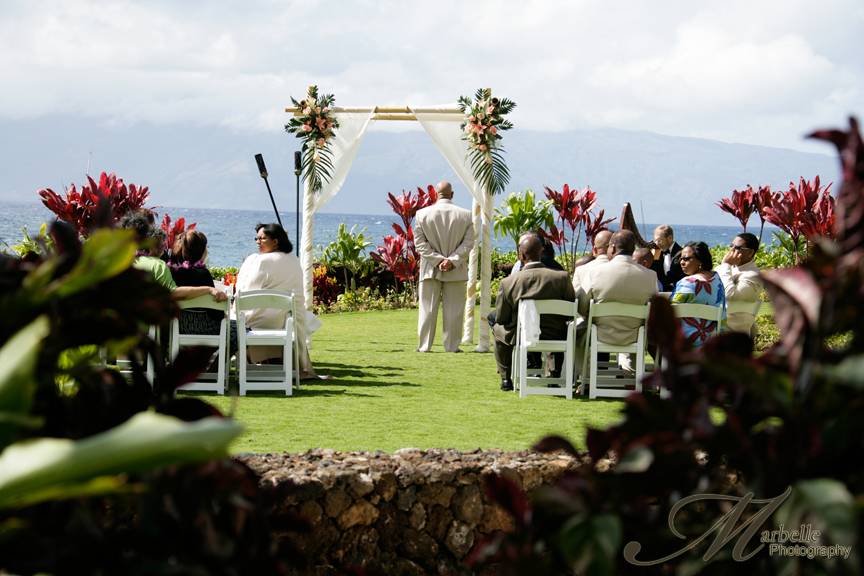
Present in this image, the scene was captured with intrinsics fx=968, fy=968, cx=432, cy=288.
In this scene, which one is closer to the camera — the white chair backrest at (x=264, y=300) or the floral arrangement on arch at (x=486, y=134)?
the white chair backrest at (x=264, y=300)

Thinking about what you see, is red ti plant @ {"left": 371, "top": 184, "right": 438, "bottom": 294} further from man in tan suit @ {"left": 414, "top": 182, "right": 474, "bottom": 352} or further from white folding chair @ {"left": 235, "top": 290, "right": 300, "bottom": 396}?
white folding chair @ {"left": 235, "top": 290, "right": 300, "bottom": 396}

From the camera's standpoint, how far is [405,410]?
691cm

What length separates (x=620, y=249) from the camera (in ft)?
24.8

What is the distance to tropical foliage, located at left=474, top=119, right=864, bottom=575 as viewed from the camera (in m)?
0.85

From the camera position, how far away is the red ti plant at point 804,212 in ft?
32.4

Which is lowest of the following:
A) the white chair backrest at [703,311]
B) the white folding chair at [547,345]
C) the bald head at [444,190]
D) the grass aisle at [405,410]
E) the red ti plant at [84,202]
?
the grass aisle at [405,410]

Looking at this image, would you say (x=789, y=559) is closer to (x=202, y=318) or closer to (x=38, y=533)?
(x=38, y=533)

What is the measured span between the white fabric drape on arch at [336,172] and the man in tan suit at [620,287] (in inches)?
166

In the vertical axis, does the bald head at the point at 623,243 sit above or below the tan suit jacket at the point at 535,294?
above

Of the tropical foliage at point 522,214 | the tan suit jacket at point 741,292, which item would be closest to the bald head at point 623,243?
the tan suit jacket at point 741,292

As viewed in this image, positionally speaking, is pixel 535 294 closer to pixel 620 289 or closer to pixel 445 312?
pixel 620 289

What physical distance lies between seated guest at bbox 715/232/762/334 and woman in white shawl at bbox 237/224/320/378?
3.53 m

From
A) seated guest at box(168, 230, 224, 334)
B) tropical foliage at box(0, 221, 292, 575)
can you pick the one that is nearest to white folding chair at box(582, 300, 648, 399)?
seated guest at box(168, 230, 224, 334)

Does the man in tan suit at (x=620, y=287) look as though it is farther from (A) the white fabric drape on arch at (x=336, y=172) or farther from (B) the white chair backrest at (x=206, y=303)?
(A) the white fabric drape on arch at (x=336, y=172)
